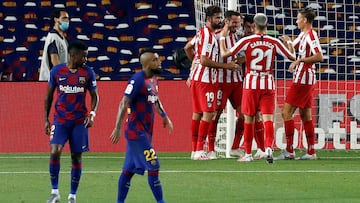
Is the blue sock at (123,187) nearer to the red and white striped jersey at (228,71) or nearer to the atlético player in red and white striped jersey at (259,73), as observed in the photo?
the atlético player in red and white striped jersey at (259,73)

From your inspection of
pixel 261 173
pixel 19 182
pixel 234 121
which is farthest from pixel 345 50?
pixel 19 182

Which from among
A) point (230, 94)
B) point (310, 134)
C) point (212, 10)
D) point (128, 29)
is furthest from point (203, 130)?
point (128, 29)

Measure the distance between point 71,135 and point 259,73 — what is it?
4.87m

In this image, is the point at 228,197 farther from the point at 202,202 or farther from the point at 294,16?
the point at 294,16

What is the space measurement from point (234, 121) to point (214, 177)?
13.1 ft

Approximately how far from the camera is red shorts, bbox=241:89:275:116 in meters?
14.9

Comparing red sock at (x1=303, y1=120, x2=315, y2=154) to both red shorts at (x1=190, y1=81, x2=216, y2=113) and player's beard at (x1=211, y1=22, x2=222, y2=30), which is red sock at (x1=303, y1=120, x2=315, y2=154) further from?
player's beard at (x1=211, y1=22, x2=222, y2=30)

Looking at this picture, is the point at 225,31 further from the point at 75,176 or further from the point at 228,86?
the point at 75,176

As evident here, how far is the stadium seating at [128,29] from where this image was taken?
21703mm

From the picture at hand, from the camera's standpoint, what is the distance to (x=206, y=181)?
40.1 feet

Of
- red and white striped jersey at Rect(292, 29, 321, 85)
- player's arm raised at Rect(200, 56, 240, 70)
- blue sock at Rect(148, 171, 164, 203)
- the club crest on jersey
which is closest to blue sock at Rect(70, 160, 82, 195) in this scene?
the club crest on jersey

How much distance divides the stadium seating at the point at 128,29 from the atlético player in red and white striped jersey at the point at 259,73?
246 inches

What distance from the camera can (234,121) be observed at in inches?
656

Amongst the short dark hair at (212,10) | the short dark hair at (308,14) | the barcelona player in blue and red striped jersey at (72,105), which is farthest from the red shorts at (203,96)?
the barcelona player in blue and red striped jersey at (72,105)
